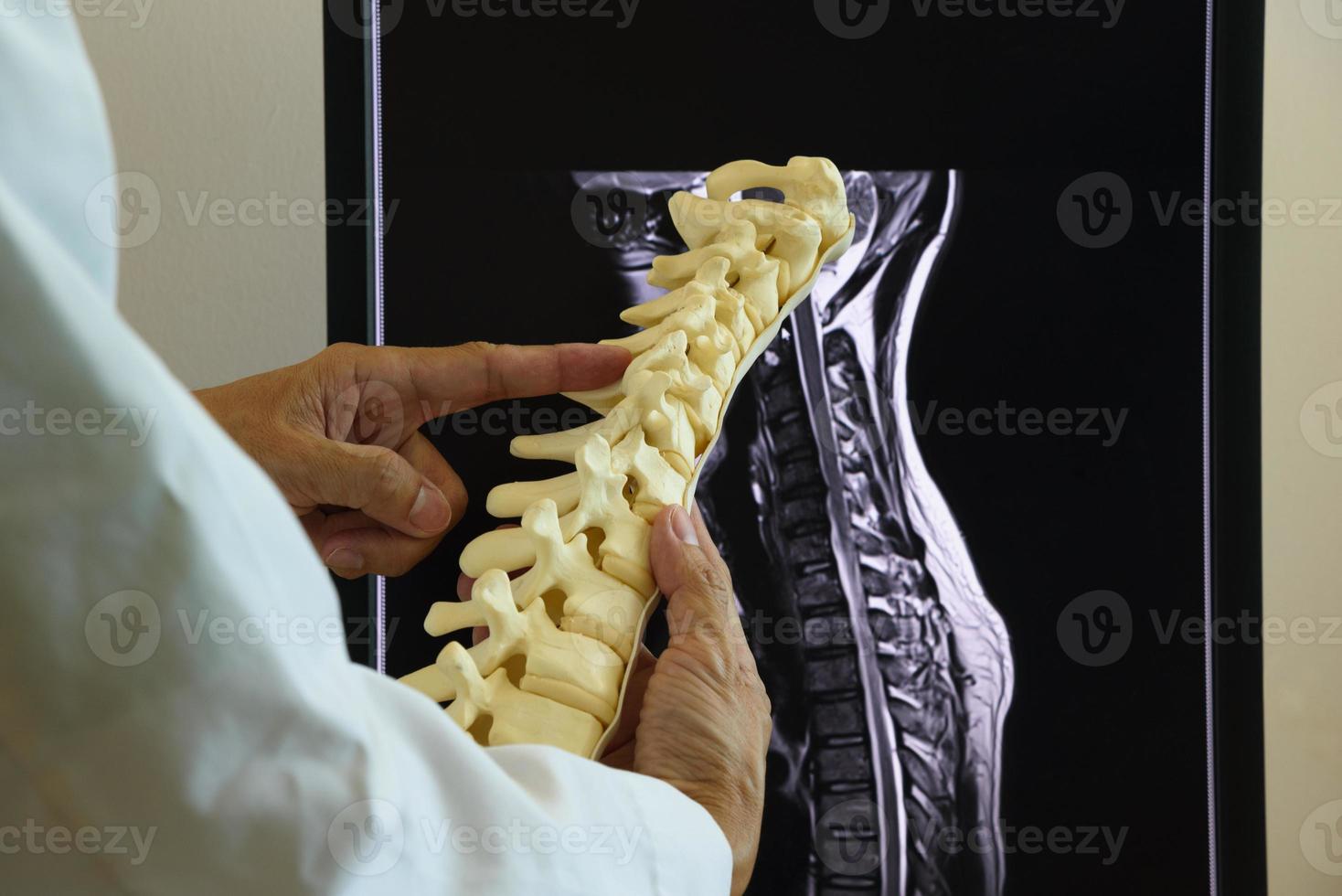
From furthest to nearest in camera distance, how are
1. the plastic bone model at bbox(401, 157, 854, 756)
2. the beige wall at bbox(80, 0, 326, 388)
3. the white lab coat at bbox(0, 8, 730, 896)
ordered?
1. the beige wall at bbox(80, 0, 326, 388)
2. the plastic bone model at bbox(401, 157, 854, 756)
3. the white lab coat at bbox(0, 8, 730, 896)

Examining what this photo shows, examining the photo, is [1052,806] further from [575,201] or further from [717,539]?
[575,201]

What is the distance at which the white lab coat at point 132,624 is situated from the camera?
0.24 meters

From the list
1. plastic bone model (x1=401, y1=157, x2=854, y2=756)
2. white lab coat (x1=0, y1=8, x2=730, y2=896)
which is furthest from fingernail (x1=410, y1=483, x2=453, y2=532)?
white lab coat (x1=0, y1=8, x2=730, y2=896)

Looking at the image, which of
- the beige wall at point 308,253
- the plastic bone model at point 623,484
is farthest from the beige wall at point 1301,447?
the plastic bone model at point 623,484

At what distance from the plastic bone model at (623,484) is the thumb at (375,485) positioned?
10 centimetres

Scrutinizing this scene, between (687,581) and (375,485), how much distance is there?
0.30 meters

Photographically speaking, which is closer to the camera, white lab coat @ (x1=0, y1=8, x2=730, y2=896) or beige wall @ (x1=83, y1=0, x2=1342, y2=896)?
white lab coat @ (x1=0, y1=8, x2=730, y2=896)

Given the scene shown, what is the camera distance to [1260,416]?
93 cm

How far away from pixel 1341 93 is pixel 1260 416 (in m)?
0.30

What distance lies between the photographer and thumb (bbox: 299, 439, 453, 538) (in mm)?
844

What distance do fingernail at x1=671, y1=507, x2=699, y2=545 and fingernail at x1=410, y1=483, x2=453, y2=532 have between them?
255 mm

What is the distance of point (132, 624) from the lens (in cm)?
25

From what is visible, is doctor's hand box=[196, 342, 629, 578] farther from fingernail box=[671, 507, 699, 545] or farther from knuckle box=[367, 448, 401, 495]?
fingernail box=[671, 507, 699, 545]

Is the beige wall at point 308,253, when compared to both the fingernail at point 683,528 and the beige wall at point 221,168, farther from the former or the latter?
the fingernail at point 683,528
